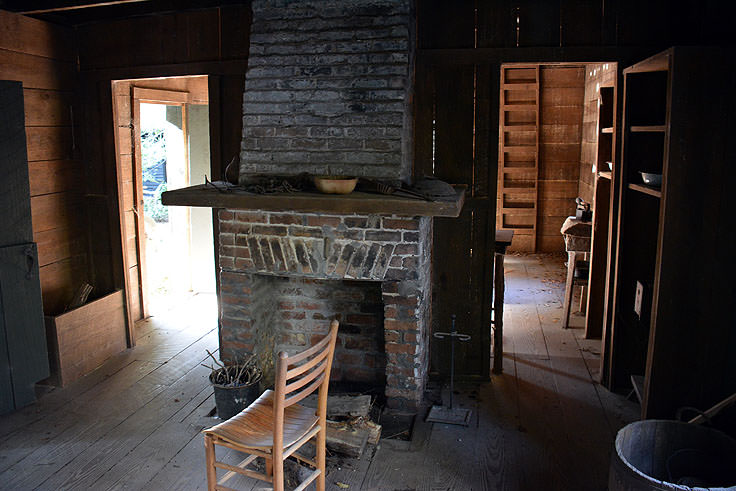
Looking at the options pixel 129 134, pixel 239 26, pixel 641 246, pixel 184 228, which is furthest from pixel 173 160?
pixel 641 246

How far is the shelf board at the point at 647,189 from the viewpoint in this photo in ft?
10.9

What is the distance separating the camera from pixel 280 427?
2539 mm

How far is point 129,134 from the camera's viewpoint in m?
5.29

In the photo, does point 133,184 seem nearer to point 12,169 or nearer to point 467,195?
point 12,169

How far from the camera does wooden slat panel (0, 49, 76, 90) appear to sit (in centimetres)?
423

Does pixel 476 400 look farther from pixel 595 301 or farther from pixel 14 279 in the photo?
pixel 14 279

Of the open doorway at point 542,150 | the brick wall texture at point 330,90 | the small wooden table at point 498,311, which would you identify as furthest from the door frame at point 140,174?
the open doorway at point 542,150

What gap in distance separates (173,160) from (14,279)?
2.76 m

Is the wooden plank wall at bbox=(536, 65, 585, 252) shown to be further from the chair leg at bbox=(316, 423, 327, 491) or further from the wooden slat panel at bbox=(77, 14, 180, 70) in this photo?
the chair leg at bbox=(316, 423, 327, 491)

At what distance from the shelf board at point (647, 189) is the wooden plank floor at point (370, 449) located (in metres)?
1.36

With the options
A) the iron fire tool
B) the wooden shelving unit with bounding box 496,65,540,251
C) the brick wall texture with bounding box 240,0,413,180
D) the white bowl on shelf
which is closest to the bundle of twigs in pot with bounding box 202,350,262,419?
the iron fire tool

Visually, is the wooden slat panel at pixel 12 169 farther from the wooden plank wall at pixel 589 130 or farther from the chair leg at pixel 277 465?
the wooden plank wall at pixel 589 130

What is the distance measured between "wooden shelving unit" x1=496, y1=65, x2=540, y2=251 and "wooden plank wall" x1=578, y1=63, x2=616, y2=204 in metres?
0.59

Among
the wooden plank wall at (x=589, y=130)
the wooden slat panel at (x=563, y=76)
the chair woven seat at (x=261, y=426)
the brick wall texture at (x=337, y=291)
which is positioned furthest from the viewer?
the wooden slat panel at (x=563, y=76)
